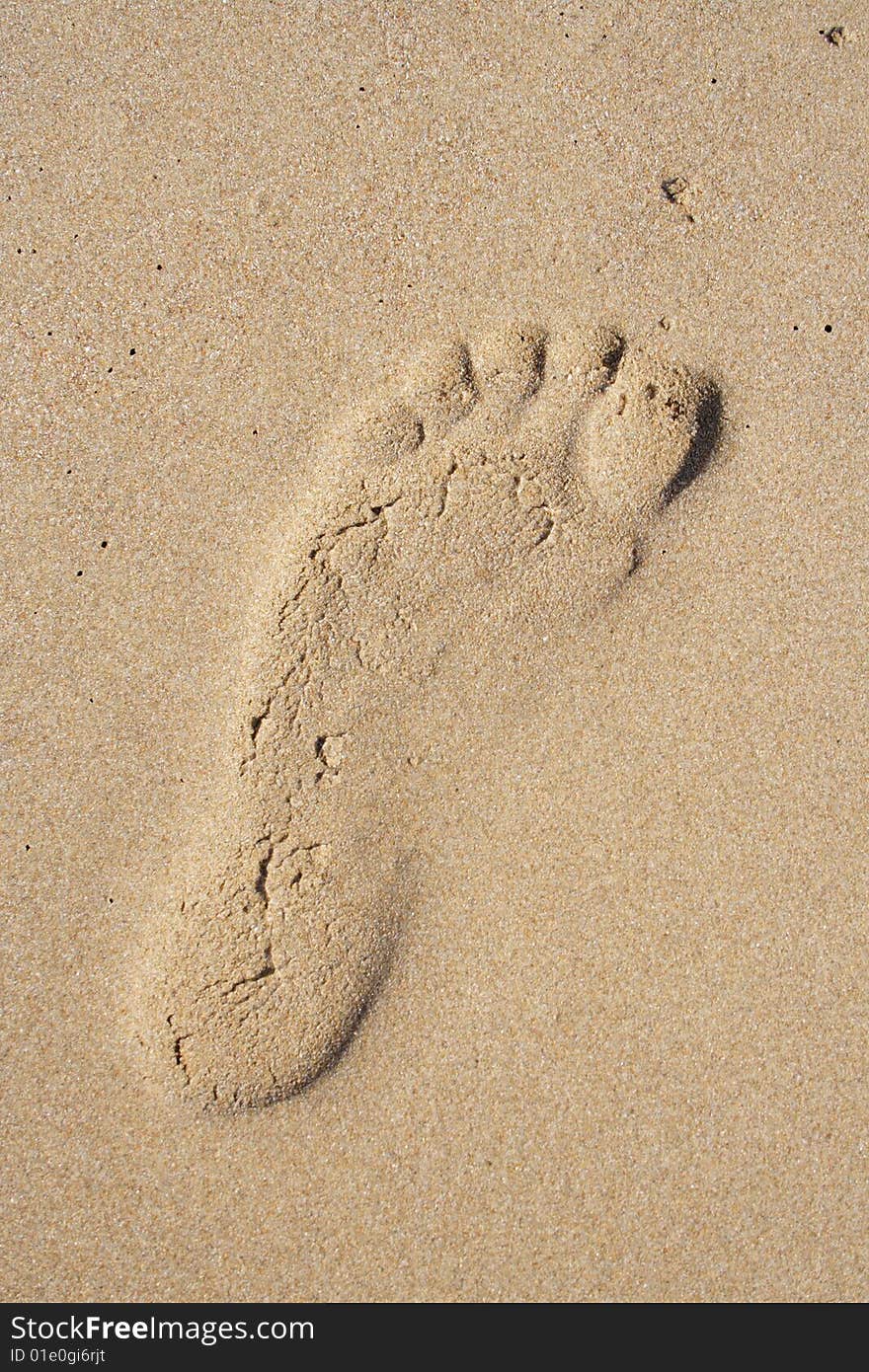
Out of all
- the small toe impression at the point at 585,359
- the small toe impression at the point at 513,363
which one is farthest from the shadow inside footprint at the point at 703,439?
the small toe impression at the point at 513,363

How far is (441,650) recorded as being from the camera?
62.2 inches

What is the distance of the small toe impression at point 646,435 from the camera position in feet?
5.25

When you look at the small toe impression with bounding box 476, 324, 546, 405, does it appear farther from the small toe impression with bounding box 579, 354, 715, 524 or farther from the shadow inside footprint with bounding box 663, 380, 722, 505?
the shadow inside footprint with bounding box 663, 380, 722, 505

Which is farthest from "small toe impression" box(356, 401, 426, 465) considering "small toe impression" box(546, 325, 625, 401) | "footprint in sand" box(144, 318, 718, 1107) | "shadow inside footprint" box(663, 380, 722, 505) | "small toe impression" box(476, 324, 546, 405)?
"shadow inside footprint" box(663, 380, 722, 505)

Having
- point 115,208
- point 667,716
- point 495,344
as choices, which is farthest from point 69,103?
point 667,716

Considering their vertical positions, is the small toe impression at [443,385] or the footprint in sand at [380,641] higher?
the small toe impression at [443,385]

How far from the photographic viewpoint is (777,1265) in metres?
1.55

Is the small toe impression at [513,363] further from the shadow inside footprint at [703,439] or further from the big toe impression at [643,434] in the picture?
the shadow inside footprint at [703,439]

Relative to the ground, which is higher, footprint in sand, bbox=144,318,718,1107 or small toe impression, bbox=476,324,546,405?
small toe impression, bbox=476,324,546,405

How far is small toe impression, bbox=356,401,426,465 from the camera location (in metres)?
1.59

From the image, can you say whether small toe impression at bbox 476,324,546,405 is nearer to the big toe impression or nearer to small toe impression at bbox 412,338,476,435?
small toe impression at bbox 412,338,476,435

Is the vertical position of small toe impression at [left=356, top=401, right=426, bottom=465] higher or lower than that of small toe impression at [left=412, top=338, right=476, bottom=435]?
lower

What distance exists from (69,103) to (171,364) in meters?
0.53

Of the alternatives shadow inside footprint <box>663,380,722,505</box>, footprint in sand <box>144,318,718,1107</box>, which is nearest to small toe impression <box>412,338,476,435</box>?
footprint in sand <box>144,318,718,1107</box>
